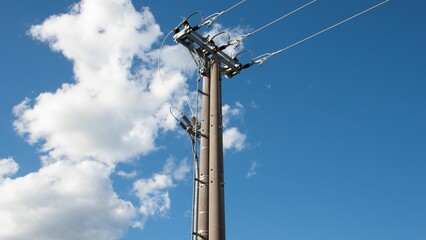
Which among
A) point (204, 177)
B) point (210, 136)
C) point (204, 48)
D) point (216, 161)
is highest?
point (204, 48)

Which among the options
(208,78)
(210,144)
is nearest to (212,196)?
(210,144)

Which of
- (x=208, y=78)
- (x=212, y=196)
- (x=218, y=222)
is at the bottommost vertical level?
(x=218, y=222)

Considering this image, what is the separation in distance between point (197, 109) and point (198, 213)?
3.73 m

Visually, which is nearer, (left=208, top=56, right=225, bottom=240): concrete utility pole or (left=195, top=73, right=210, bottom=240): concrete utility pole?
(left=208, top=56, right=225, bottom=240): concrete utility pole

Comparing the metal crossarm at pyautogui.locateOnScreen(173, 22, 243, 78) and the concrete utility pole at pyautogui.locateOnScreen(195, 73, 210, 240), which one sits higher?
the metal crossarm at pyautogui.locateOnScreen(173, 22, 243, 78)

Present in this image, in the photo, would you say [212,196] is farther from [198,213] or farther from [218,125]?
[218,125]

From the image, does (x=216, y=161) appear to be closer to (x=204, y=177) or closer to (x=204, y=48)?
(x=204, y=177)

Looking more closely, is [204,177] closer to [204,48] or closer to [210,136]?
[210,136]

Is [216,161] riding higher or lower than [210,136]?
lower

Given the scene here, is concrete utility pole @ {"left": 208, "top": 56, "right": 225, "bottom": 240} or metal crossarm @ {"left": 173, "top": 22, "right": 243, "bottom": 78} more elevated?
metal crossarm @ {"left": 173, "top": 22, "right": 243, "bottom": 78}

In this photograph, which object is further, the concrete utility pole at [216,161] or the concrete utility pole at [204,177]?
the concrete utility pole at [204,177]

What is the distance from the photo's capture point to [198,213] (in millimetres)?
12328

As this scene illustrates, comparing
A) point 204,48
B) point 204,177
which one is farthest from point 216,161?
point 204,48

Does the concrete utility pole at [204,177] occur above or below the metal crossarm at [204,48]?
below
